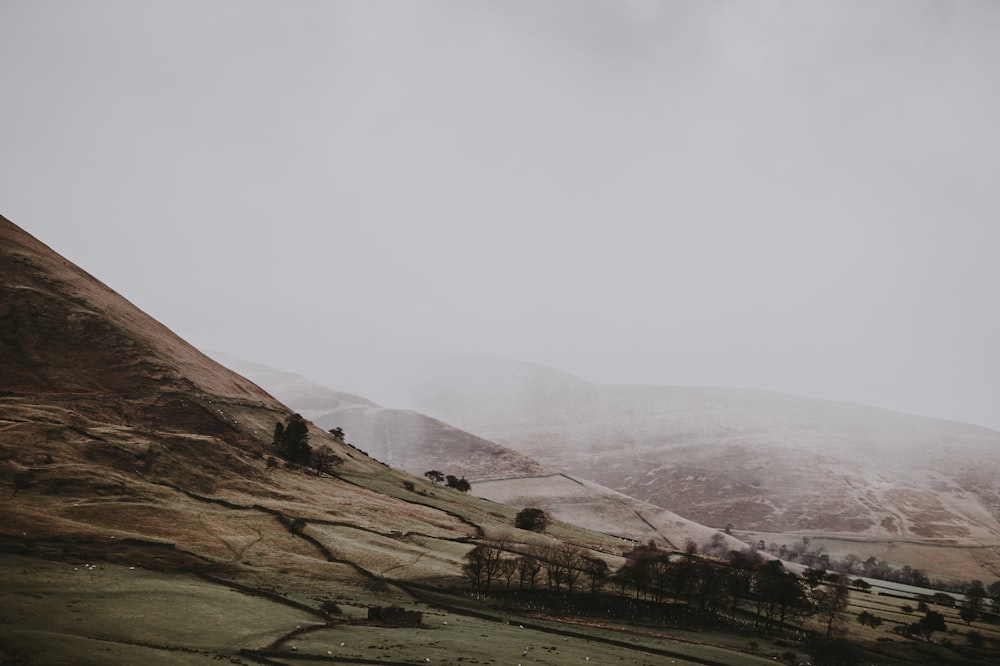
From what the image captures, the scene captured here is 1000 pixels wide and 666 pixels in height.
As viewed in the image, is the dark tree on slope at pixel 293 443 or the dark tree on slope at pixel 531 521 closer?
the dark tree on slope at pixel 293 443

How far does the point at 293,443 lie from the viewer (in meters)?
136

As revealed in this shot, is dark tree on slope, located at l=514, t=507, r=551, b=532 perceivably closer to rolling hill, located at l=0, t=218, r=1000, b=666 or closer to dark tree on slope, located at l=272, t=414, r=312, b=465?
rolling hill, located at l=0, t=218, r=1000, b=666

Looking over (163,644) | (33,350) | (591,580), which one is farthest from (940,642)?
(33,350)

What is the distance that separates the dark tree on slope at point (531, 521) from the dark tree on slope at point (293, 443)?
5203cm

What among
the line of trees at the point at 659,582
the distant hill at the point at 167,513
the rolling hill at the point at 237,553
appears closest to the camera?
the distant hill at the point at 167,513

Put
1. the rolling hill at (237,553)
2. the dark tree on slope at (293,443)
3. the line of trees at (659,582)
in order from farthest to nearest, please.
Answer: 1. the dark tree on slope at (293,443)
2. the line of trees at (659,582)
3. the rolling hill at (237,553)

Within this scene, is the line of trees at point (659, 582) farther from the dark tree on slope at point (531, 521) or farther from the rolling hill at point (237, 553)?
the dark tree on slope at point (531, 521)

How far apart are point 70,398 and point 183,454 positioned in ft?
100

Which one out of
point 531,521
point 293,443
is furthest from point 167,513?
point 531,521

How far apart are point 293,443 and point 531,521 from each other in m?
59.3

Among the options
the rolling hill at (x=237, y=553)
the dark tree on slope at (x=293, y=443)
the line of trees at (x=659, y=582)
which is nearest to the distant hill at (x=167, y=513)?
the rolling hill at (x=237, y=553)

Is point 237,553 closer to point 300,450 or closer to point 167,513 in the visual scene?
point 167,513

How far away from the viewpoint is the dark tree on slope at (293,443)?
440 ft

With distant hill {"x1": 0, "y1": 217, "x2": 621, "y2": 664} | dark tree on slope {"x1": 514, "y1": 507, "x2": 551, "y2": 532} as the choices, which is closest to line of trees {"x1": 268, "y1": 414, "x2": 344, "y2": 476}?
distant hill {"x1": 0, "y1": 217, "x2": 621, "y2": 664}
